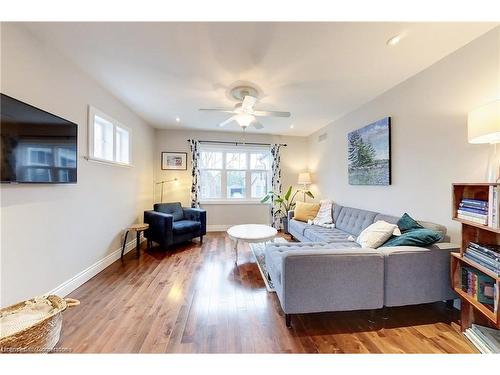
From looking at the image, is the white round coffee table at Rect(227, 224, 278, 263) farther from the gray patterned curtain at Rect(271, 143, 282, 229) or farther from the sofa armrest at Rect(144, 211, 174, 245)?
the gray patterned curtain at Rect(271, 143, 282, 229)

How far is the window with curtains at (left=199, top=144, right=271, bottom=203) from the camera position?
517 cm

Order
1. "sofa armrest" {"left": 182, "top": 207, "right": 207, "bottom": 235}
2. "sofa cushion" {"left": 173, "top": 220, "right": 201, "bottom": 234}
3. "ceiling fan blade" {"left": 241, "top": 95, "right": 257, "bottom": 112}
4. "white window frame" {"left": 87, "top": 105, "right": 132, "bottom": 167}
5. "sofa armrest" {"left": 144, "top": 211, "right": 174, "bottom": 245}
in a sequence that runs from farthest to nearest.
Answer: "sofa armrest" {"left": 182, "top": 207, "right": 207, "bottom": 235}
"sofa cushion" {"left": 173, "top": 220, "right": 201, "bottom": 234}
"sofa armrest" {"left": 144, "top": 211, "right": 174, "bottom": 245}
"white window frame" {"left": 87, "top": 105, "right": 132, "bottom": 167}
"ceiling fan blade" {"left": 241, "top": 95, "right": 257, "bottom": 112}

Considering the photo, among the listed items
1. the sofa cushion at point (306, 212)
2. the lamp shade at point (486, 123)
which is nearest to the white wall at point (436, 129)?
the lamp shade at point (486, 123)

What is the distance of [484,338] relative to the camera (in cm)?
146

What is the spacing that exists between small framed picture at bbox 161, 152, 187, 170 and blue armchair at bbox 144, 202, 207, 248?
1089 millimetres

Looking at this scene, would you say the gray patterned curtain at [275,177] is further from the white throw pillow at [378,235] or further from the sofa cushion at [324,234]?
the white throw pillow at [378,235]

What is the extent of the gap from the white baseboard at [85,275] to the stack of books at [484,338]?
3.50m

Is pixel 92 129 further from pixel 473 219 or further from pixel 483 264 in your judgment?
pixel 483 264

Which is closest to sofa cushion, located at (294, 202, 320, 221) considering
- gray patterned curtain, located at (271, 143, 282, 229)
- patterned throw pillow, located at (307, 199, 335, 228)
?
patterned throw pillow, located at (307, 199, 335, 228)

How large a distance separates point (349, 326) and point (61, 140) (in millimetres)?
3063

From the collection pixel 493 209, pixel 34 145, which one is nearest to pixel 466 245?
pixel 493 209

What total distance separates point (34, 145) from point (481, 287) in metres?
3.61
